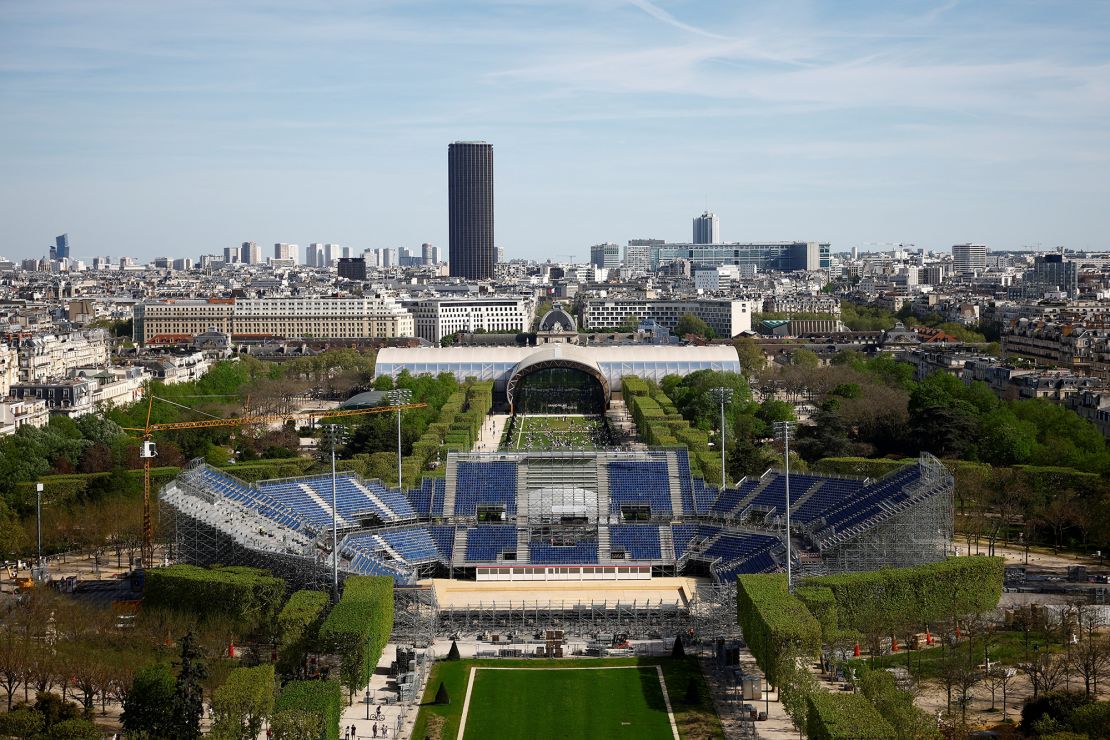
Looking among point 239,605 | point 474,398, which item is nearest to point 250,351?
point 474,398

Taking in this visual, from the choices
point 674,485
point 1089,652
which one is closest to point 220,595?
point 674,485

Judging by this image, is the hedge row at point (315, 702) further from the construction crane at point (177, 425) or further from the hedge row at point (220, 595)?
the construction crane at point (177, 425)

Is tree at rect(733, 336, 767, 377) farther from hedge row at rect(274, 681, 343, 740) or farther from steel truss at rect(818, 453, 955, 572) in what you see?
hedge row at rect(274, 681, 343, 740)

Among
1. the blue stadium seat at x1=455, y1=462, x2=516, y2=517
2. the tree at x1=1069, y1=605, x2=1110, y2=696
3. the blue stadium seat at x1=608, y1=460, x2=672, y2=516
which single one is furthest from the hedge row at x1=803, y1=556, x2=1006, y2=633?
the blue stadium seat at x1=455, y1=462, x2=516, y2=517

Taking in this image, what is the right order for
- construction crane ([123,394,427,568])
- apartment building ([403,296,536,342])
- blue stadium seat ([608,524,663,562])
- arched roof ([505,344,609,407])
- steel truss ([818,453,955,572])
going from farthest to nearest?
apartment building ([403,296,536,342]), arched roof ([505,344,609,407]), blue stadium seat ([608,524,663,562]), construction crane ([123,394,427,568]), steel truss ([818,453,955,572])

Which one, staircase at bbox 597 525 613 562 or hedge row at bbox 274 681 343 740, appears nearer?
hedge row at bbox 274 681 343 740

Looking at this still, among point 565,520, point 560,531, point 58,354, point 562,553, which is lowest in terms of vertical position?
point 562,553

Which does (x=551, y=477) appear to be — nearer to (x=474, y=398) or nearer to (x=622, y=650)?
(x=622, y=650)

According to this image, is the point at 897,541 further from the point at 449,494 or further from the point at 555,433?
the point at 555,433
